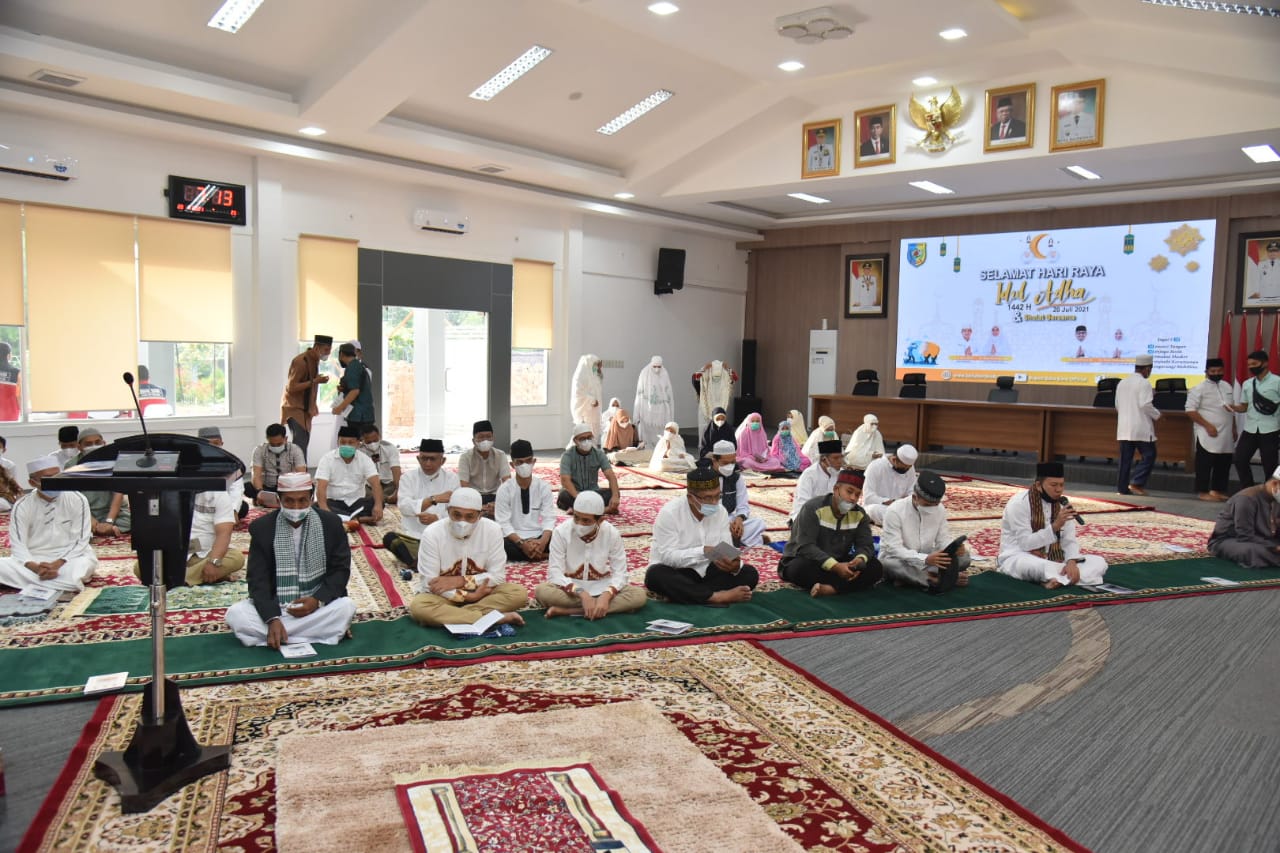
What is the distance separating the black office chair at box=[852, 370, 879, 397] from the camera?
466 inches

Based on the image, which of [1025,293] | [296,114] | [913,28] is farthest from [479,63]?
[1025,293]

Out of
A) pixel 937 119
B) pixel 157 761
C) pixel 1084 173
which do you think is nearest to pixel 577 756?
pixel 157 761

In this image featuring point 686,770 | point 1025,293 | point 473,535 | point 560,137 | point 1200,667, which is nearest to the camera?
point 686,770

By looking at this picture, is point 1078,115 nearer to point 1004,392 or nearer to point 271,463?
point 1004,392

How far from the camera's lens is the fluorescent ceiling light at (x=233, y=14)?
252 inches

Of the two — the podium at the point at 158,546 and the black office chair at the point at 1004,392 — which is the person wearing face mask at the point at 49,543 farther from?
the black office chair at the point at 1004,392

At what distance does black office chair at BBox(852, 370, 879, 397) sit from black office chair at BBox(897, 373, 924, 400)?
1.21 ft

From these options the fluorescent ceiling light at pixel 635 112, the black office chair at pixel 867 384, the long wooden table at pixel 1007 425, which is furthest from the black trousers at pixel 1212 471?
the fluorescent ceiling light at pixel 635 112

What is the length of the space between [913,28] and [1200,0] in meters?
1.89

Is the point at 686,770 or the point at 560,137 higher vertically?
the point at 560,137

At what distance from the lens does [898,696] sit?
329 centimetres

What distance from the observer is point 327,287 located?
9.37 meters

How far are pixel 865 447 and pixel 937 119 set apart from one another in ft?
10.8

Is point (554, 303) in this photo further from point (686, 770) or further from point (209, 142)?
point (686, 770)
